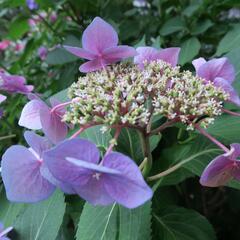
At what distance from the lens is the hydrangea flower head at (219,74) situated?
750 mm

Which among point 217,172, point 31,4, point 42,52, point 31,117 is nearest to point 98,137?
point 31,117

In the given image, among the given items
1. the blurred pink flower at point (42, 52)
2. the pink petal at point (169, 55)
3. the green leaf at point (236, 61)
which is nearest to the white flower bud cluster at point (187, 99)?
the pink petal at point (169, 55)

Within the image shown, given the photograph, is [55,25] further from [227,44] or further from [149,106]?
[149,106]

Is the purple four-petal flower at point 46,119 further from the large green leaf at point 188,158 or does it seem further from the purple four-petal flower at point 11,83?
the purple four-petal flower at point 11,83

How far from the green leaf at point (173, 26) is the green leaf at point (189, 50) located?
0.07 meters

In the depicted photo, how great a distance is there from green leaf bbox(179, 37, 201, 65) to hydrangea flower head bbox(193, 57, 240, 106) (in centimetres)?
34

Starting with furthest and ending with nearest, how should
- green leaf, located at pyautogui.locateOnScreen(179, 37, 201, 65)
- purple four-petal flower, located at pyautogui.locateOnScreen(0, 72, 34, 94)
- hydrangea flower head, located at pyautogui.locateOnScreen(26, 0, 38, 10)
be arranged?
hydrangea flower head, located at pyautogui.locateOnScreen(26, 0, 38, 10) → green leaf, located at pyautogui.locateOnScreen(179, 37, 201, 65) → purple four-petal flower, located at pyautogui.locateOnScreen(0, 72, 34, 94)

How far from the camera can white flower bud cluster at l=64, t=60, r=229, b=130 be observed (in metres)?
0.63

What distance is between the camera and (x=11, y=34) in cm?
164

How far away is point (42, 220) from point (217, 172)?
0.33 meters

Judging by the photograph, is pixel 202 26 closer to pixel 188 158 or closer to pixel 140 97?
pixel 188 158

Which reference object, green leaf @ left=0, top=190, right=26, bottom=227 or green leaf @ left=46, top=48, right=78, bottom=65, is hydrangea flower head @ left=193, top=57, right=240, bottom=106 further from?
green leaf @ left=46, top=48, right=78, bottom=65

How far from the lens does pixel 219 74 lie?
0.79 metres

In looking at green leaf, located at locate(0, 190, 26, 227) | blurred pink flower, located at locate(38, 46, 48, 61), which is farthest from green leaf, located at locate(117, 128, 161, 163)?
blurred pink flower, located at locate(38, 46, 48, 61)
